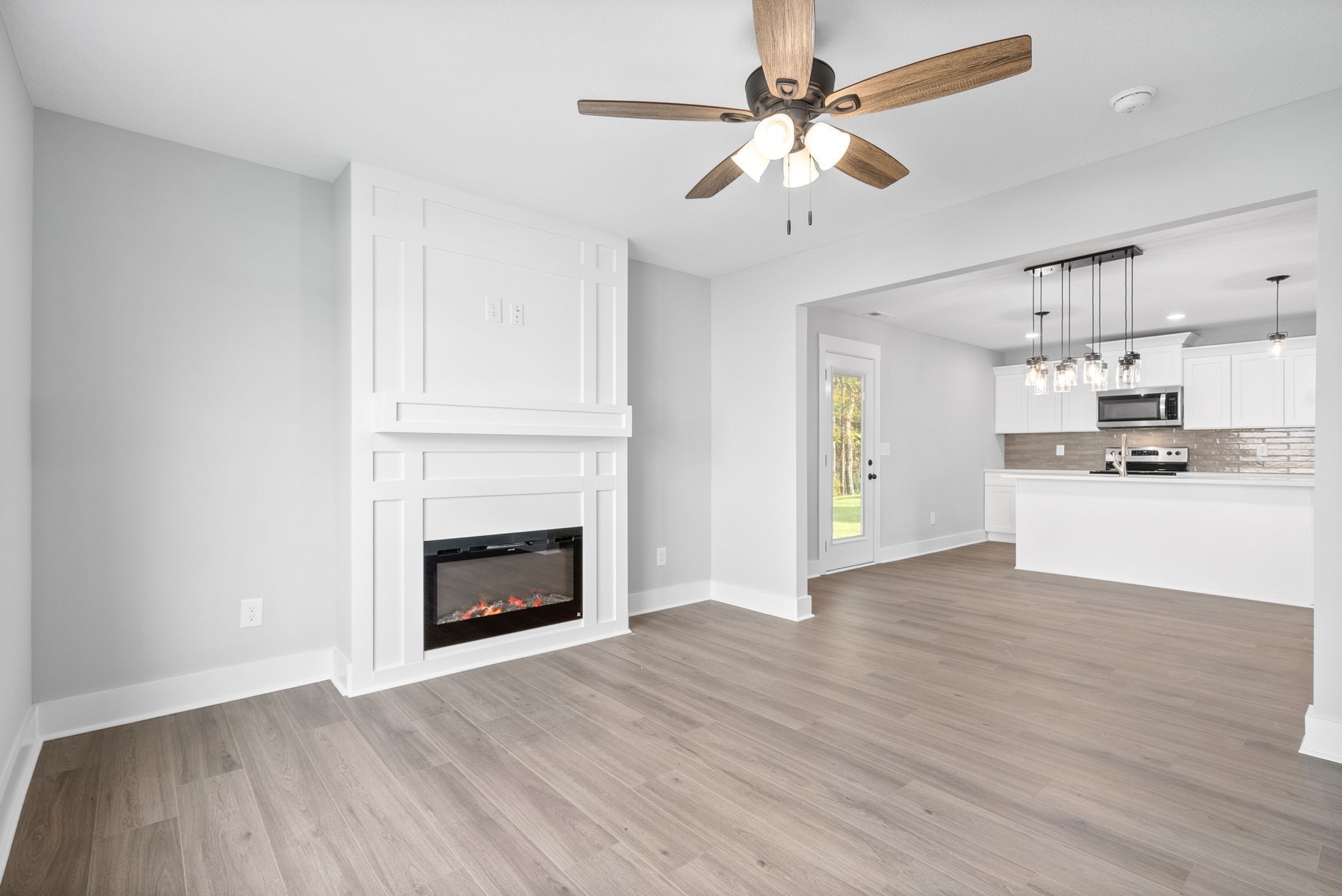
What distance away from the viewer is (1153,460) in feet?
24.5

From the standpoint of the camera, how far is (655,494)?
4.68 meters

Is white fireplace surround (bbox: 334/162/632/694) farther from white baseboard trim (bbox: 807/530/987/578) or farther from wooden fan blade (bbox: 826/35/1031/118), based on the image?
white baseboard trim (bbox: 807/530/987/578)

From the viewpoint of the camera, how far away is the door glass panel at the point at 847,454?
6062 mm

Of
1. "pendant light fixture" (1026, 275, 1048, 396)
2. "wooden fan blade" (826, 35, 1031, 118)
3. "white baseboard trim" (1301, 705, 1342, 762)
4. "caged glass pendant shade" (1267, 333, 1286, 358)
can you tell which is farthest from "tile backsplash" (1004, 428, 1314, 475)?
"wooden fan blade" (826, 35, 1031, 118)

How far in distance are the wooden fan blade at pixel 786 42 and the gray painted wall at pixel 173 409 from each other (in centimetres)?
254

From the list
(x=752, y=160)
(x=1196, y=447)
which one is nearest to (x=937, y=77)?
(x=752, y=160)

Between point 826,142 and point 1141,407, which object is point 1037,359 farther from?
point 826,142

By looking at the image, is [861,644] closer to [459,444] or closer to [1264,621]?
[459,444]

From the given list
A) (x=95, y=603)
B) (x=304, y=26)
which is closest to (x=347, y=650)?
(x=95, y=603)

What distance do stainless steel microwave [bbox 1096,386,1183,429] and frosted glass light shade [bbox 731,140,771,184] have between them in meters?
7.17

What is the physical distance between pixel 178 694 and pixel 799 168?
3.38 meters

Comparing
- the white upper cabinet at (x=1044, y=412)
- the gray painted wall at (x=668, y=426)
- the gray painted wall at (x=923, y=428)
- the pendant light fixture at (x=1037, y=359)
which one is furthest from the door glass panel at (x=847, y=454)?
the white upper cabinet at (x=1044, y=412)

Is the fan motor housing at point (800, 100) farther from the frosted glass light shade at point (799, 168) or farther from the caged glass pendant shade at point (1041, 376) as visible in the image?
the caged glass pendant shade at point (1041, 376)

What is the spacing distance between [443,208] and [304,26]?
1244 mm
